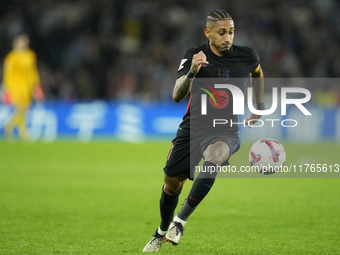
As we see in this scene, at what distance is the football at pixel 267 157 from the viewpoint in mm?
4230

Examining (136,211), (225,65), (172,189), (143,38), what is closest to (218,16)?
(225,65)

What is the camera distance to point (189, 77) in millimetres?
3781

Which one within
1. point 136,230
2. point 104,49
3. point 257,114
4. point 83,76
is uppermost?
point 104,49

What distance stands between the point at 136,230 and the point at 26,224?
1232 millimetres

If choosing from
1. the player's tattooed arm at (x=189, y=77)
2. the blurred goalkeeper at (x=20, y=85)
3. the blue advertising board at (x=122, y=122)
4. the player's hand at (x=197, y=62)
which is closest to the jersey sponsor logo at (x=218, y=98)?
the player's tattooed arm at (x=189, y=77)

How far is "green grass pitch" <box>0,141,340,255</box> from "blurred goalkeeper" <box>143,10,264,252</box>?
44 centimetres

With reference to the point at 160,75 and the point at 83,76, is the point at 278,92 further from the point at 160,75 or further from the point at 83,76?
the point at 83,76

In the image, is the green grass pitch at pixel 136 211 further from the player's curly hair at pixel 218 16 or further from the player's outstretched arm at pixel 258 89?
the player's curly hair at pixel 218 16

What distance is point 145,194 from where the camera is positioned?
730 centimetres

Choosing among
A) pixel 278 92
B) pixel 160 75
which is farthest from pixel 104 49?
pixel 278 92

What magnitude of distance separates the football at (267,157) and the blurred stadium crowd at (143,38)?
1192 cm

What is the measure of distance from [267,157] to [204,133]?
637 millimetres

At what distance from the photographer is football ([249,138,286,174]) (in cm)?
423

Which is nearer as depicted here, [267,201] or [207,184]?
[207,184]
